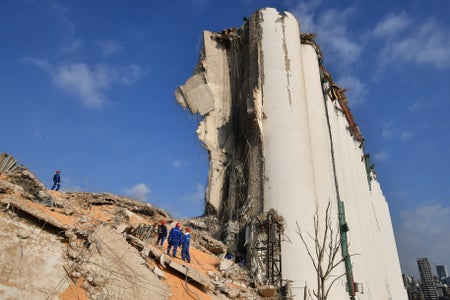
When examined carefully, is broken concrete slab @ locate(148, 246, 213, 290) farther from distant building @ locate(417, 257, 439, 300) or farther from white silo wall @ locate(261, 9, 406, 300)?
distant building @ locate(417, 257, 439, 300)

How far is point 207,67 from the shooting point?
21703 millimetres

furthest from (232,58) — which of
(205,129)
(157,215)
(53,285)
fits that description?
(53,285)

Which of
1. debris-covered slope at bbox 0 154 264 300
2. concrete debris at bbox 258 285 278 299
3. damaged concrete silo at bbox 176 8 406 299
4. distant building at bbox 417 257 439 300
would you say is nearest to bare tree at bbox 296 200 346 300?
damaged concrete silo at bbox 176 8 406 299

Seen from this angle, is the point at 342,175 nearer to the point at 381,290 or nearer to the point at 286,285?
the point at 381,290

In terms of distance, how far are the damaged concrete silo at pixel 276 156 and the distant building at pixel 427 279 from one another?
314 ft

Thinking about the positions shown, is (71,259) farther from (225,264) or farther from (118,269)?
(225,264)

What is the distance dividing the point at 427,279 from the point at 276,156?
4929 inches

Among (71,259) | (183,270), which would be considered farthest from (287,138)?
(71,259)

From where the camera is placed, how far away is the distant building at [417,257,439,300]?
337 ft

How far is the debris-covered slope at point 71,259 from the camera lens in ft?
25.8

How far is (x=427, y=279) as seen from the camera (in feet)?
383

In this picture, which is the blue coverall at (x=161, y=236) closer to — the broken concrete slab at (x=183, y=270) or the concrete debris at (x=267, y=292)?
the broken concrete slab at (x=183, y=270)

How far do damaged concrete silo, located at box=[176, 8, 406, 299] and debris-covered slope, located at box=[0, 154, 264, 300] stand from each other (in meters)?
4.06

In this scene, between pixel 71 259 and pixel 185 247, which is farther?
pixel 185 247
